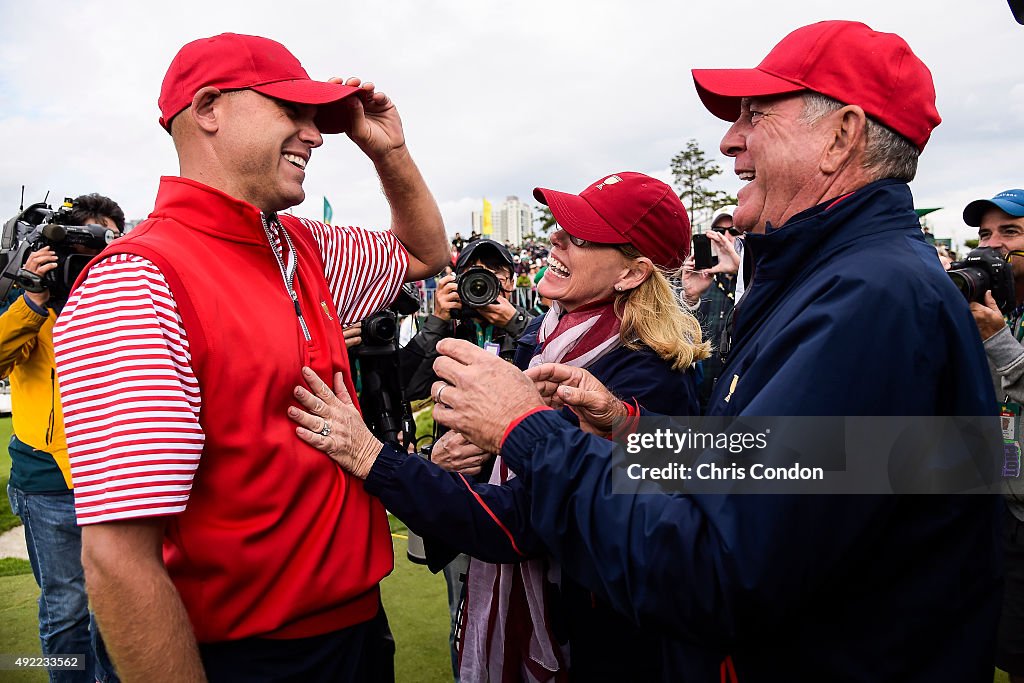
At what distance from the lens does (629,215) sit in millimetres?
2494

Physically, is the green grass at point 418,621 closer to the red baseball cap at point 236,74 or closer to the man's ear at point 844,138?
the red baseball cap at point 236,74

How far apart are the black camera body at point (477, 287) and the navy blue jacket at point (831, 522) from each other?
251 centimetres

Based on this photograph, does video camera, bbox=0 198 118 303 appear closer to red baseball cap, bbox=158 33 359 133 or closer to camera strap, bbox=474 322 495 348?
red baseball cap, bbox=158 33 359 133

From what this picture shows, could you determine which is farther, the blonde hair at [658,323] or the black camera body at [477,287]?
the black camera body at [477,287]

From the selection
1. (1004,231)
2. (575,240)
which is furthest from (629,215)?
(1004,231)

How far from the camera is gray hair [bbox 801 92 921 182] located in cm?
149

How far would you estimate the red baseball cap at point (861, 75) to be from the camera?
1.47 meters

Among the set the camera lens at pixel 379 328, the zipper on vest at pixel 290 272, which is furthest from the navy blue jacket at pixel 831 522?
the camera lens at pixel 379 328

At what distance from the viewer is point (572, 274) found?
2576 mm

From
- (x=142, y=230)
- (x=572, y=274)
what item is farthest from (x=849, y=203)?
(x=142, y=230)

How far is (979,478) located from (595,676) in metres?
1.26

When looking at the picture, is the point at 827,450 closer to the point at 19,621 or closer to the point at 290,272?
the point at 290,272

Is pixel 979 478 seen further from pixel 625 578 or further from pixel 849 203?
pixel 625 578

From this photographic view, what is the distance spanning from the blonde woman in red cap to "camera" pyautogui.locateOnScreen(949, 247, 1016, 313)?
1193 mm
